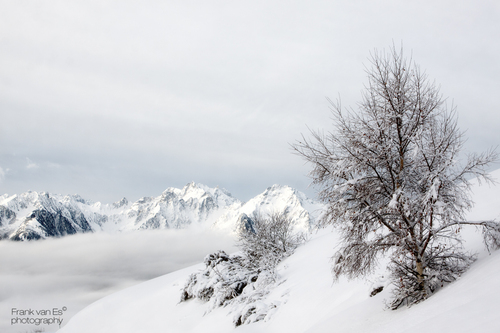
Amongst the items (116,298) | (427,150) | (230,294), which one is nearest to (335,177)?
(427,150)

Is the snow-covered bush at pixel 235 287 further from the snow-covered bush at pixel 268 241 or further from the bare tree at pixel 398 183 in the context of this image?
the bare tree at pixel 398 183

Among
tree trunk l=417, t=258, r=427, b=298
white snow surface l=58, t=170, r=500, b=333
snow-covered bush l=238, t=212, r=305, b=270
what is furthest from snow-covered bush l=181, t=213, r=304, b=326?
tree trunk l=417, t=258, r=427, b=298

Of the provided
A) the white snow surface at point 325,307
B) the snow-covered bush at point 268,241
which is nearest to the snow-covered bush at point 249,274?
the snow-covered bush at point 268,241

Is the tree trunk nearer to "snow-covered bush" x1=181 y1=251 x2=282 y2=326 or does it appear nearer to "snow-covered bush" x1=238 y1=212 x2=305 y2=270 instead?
"snow-covered bush" x1=181 y1=251 x2=282 y2=326

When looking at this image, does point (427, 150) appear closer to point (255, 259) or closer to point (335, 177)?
point (335, 177)

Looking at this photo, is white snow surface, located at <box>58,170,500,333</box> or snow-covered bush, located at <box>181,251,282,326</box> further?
snow-covered bush, located at <box>181,251,282,326</box>

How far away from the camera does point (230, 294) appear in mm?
19234

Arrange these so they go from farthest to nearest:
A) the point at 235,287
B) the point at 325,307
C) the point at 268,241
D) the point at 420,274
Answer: the point at 268,241
the point at 235,287
the point at 325,307
the point at 420,274

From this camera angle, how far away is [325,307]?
11.2 m

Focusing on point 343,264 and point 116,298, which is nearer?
point 343,264

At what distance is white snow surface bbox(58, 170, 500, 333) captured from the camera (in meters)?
4.94

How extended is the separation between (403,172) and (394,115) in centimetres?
147

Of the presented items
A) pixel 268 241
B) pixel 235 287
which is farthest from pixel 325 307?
pixel 268 241

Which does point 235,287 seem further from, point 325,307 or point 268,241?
point 325,307
